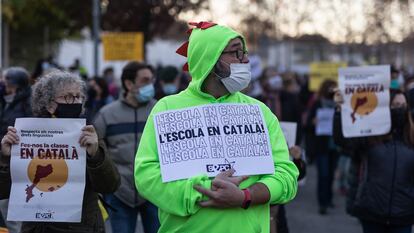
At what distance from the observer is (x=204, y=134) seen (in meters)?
3.37

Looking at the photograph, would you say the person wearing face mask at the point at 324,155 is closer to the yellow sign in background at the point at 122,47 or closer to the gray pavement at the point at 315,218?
the gray pavement at the point at 315,218

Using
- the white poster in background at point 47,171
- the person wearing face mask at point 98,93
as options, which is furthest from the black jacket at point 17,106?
the person wearing face mask at point 98,93

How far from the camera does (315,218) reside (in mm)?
10219

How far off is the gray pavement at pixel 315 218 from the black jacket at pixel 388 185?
3.76 meters

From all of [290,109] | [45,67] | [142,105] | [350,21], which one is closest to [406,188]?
[142,105]

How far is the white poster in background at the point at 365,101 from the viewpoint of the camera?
18.8 ft

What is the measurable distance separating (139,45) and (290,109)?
4750 mm

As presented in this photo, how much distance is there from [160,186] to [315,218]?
23.7 feet

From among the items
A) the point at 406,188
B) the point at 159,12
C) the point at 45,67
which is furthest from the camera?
the point at 159,12

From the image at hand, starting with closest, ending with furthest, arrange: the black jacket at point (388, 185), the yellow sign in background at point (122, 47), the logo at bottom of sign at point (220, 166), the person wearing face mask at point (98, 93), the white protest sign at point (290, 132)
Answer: the logo at bottom of sign at point (220, 166)
the black jacket at point (388, 185)
the white protest sign at point (290, 132)
the person wearing face mask at point (98, 93)
the yellow sign in background at point (122, 47)

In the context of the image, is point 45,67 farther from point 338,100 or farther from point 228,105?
point 228,105

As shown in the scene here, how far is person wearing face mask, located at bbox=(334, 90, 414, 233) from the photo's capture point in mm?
5457

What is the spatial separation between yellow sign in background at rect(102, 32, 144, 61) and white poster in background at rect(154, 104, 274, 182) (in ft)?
38.8

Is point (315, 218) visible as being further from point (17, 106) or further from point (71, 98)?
point (71, 98)
